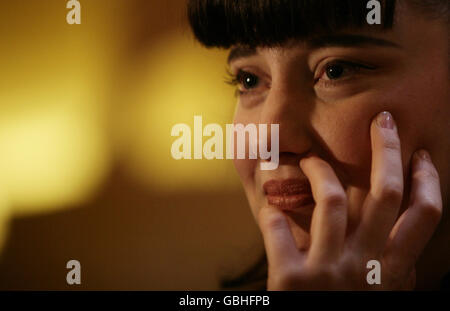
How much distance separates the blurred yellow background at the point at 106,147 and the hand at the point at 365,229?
44 centimetres

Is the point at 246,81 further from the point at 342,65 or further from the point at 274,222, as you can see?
the point at 274,222

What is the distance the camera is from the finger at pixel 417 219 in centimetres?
73

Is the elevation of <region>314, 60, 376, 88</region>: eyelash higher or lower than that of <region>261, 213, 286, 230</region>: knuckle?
higher

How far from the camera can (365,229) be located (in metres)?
0.72

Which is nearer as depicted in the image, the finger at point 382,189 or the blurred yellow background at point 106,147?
the finger at point 382,189

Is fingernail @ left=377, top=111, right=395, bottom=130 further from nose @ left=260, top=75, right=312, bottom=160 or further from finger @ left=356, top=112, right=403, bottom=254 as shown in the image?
nose @ left=260, top=75, right=312, bottom=160

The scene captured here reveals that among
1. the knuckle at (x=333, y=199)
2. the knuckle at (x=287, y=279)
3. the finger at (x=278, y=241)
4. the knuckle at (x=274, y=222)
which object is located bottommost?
the knuckle at (x=287, y=279)

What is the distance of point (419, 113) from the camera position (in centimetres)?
75

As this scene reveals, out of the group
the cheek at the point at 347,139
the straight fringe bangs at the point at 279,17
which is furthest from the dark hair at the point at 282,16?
the cheek at the point at 347,139

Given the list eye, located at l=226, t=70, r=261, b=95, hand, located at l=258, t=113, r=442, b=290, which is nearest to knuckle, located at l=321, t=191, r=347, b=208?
hand, located at l=258, t=113, r=442, b=290

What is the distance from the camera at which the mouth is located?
0.81m

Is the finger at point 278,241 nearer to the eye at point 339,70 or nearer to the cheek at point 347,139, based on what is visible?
the cheek at point 347,139

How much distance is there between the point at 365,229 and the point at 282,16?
40cm

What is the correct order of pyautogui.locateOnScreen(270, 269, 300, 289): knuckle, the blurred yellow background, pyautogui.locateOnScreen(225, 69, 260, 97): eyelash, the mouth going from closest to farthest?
1. pyautogui.locateOnScreen(270, 269, 300, 289): knuckle
2. the mouth
3. pyautogui.locateOnScreen(225, 69, 260, 97): eyelash
4. the blurred yellow background
